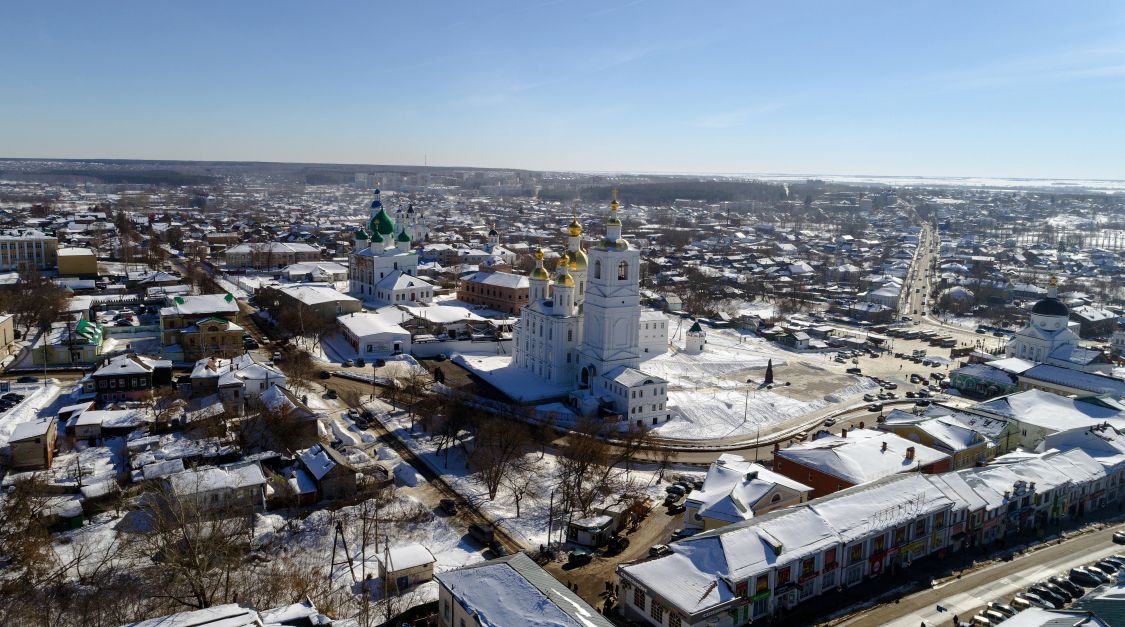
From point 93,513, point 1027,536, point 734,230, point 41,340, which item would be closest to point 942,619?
point 1027,536

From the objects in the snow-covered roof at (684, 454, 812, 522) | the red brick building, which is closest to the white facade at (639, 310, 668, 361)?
the red brick building

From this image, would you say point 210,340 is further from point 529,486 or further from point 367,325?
point 529,486

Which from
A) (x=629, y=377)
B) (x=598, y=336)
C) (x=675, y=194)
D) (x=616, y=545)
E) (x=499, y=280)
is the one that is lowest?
(x=616, y=545)

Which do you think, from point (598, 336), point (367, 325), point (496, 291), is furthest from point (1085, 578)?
point (496, 291)

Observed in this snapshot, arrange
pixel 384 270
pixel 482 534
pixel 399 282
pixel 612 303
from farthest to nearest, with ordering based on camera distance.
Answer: pixel 384 270 → pixel 399 282 → pixel 612 303 → pixel 482 534

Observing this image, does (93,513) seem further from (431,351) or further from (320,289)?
(320,289)

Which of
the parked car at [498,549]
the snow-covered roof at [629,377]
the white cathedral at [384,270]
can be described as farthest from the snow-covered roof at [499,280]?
the parked car at [498,549]
